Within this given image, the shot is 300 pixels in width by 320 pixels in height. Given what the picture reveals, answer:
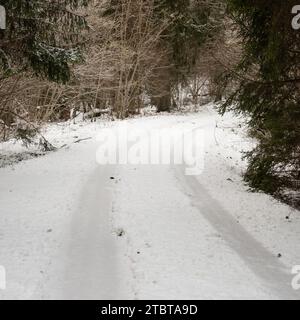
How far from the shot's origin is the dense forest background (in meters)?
9.60

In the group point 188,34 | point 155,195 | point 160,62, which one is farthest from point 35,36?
point 160,62

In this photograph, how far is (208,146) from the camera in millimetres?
19062

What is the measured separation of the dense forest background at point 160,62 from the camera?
960 centimetres

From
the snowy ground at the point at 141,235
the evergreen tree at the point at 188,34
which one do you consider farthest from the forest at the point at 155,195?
the evergreen tree at the point at 188,34

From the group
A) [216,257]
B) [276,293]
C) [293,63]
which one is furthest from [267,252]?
[293,63]

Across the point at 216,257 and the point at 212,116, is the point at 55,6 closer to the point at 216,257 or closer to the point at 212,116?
the point at 216,257

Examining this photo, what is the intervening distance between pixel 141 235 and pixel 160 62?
2731 cm

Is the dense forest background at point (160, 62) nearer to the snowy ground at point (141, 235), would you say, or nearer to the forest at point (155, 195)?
the forest at point (155, 195)

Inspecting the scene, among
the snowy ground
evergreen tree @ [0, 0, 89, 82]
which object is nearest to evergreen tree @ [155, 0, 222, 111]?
evergreen tree @ [0, 0, 89, 82]

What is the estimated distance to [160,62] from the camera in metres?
34.0

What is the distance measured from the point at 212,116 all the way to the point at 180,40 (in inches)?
250

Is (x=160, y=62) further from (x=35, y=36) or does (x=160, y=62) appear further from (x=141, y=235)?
(x=141, y=235)

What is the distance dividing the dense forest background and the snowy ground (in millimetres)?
1845

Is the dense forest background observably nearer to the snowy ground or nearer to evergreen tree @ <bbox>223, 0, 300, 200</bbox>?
evergreen tree @ <bbox>223, 0, 300, 200</bbox>
